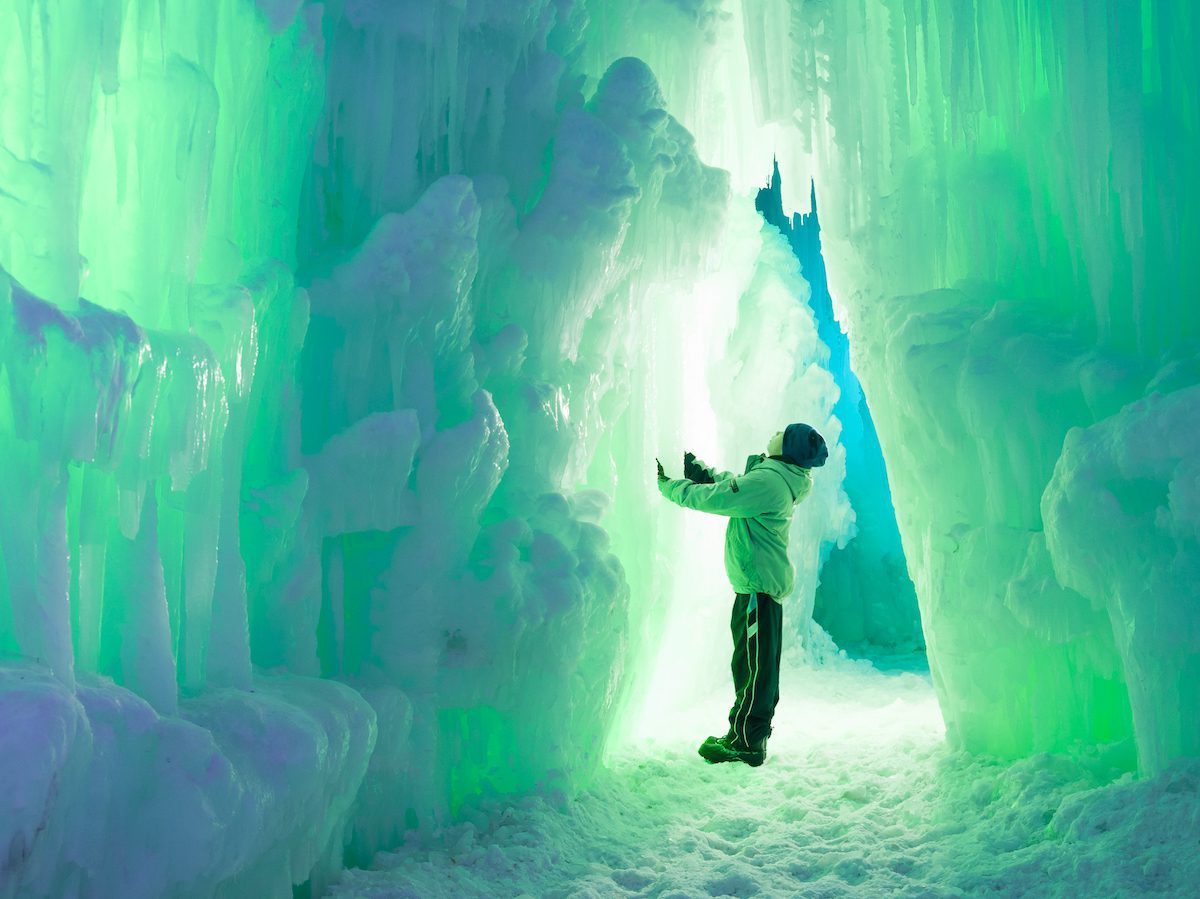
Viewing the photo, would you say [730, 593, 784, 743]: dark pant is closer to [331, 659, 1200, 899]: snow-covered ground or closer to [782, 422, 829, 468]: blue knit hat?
[331, 659, 1200, 899]: snow-covered ground

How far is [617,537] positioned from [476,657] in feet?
7.13

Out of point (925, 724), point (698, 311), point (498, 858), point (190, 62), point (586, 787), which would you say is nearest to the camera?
point (190, 62)

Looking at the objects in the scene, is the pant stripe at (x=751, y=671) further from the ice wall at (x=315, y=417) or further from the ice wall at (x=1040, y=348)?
the ice wall at (x=1040, y=348)

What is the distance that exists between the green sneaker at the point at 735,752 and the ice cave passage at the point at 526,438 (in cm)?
11

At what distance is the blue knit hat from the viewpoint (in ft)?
20.2

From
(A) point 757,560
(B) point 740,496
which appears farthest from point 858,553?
(B) point 740,496

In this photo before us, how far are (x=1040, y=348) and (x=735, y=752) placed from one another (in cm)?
301

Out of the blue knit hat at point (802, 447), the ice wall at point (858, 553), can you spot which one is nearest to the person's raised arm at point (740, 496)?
the blue knit hat at point (802, 447)

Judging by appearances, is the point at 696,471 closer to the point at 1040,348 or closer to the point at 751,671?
the point at 751,671

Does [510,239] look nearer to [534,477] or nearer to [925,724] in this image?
[534,477]

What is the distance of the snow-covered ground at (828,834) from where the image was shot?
4094mm

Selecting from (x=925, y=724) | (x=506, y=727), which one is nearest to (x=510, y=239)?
(x=506, y=727)

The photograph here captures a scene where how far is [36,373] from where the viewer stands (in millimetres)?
3035

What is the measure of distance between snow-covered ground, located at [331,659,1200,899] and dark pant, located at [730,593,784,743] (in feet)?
0.96
